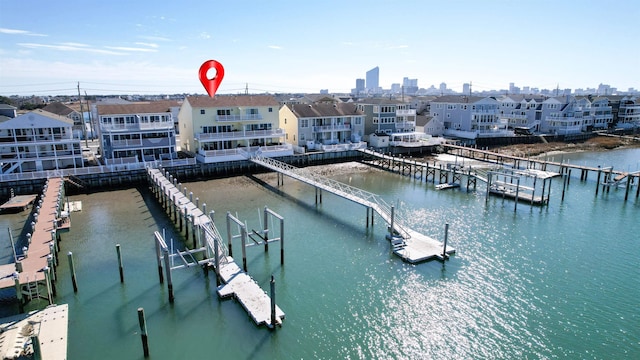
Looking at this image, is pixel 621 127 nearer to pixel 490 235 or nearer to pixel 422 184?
pixel 422 184

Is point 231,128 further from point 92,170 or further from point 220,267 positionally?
point 220,267

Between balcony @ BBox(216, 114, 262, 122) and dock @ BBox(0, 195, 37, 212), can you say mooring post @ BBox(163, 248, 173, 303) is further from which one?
balcony @ BBox(216, 114, 262, 122)

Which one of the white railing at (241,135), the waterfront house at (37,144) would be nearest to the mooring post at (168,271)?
the waterfront house at (37,144)

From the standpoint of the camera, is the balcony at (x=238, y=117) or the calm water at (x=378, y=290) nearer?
the calm water at (x=378, y=290)

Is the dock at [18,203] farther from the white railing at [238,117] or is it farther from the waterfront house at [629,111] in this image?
the waterfront house at [629,111]

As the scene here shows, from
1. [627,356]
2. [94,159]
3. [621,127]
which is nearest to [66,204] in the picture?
[94,159]

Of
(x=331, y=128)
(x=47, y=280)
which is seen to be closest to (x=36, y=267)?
(x=47, y=280)
